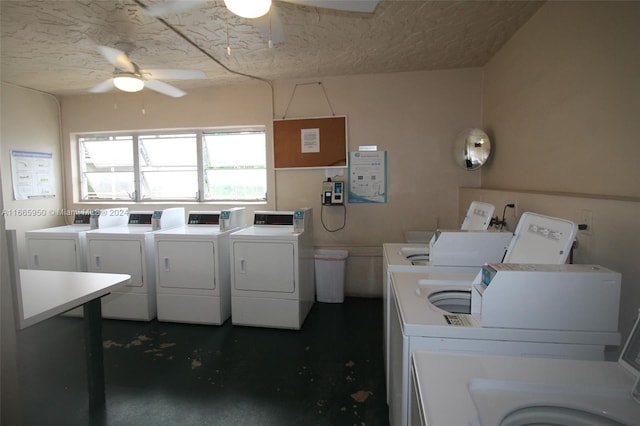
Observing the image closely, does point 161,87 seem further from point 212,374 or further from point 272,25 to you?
point 212,374

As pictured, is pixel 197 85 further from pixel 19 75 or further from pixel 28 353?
pixel 28 353

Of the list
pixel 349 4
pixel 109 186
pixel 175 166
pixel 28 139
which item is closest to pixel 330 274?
pixel 175 166

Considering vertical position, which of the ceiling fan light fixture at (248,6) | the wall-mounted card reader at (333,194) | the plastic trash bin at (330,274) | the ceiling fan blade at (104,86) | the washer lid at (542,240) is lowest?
the plastic trash bin at (330,274)

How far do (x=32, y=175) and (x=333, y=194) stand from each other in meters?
3.87

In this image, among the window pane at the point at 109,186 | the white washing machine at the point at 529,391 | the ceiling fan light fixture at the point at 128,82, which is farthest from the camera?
the window pane at the point at 109,186

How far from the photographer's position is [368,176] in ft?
12.0

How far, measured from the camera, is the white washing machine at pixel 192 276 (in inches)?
120

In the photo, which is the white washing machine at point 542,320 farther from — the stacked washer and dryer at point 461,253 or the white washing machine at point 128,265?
the white washing machine at point 128,265

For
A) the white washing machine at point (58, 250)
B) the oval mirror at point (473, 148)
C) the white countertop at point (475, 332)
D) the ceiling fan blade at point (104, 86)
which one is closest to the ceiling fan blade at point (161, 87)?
the ceiling fan blade at point (104, 86)

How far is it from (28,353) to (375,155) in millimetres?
3786

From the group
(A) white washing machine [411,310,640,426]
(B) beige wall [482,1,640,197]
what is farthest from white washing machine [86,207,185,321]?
(B) beige wall [482,1,640,197]

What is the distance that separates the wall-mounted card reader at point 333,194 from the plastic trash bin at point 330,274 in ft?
1.90

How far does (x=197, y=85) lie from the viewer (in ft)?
12.6

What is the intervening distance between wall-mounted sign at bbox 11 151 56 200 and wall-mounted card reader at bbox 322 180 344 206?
12.3 feet
